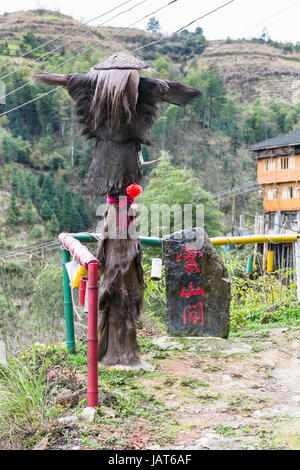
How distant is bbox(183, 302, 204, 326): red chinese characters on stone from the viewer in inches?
191

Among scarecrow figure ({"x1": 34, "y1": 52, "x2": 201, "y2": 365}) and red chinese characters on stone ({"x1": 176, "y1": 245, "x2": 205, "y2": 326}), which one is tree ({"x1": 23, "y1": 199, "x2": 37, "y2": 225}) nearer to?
red chinese characters on stone ({"x1": 176, "y1": 245, "x2": 205, "y2": 326})

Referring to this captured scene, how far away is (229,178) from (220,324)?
1906 inches

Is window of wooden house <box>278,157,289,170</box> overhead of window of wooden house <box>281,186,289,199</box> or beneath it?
overhead

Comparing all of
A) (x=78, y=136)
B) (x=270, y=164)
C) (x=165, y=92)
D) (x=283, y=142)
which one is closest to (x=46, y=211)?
(x=78, y=136)

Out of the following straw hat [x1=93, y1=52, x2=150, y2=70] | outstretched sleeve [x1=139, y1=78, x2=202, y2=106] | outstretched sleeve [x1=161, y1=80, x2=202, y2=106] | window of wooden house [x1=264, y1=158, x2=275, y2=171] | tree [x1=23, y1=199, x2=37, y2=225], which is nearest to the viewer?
straw hat [x1=93, y1=52, x2=150, y2=70]

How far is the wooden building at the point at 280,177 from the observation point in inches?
978

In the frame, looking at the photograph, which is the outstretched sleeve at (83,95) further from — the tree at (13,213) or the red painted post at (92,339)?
the tree at (13,213)

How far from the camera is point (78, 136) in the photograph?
164 ft

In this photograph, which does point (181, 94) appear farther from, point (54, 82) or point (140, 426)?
point (140, 426)

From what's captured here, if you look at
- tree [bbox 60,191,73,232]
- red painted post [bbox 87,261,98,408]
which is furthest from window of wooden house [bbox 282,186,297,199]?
red painted post [bbox 87,261,98,408]

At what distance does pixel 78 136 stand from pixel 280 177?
29.1 meters

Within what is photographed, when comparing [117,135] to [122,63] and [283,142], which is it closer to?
[122,63]

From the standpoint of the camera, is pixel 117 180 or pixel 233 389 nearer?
pixel 233 389

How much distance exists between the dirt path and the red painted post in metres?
0.56
